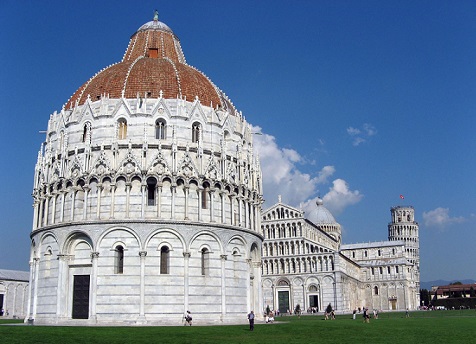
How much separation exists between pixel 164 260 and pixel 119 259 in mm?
3242

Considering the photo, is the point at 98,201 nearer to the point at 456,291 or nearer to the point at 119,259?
the point at 119,259

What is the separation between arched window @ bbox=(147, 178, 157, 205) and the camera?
41938mm

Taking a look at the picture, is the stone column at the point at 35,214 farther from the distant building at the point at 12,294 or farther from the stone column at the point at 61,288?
the distant building at the point at 12,294

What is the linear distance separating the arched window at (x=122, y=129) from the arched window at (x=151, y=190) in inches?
168

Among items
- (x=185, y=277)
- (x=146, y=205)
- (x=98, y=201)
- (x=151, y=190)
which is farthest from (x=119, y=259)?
(x=151, y=190)

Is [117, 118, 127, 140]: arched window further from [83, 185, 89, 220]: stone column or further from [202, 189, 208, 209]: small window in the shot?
[202, 189, 208, 209]: small window

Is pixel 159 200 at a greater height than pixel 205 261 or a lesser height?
greater

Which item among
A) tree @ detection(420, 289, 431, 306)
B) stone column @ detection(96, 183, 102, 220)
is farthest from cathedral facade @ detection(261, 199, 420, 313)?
stone column @ detection(96, 183, 102, 220)

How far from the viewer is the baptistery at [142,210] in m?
40.3

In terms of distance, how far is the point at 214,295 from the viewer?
42156 millimetres

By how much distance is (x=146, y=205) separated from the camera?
136 feet

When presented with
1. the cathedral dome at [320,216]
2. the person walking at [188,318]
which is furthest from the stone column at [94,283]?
the cathedral dome at [320,216]

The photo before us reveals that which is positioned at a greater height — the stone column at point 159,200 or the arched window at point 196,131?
the arched window at point 196,131

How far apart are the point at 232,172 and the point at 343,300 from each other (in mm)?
61197
